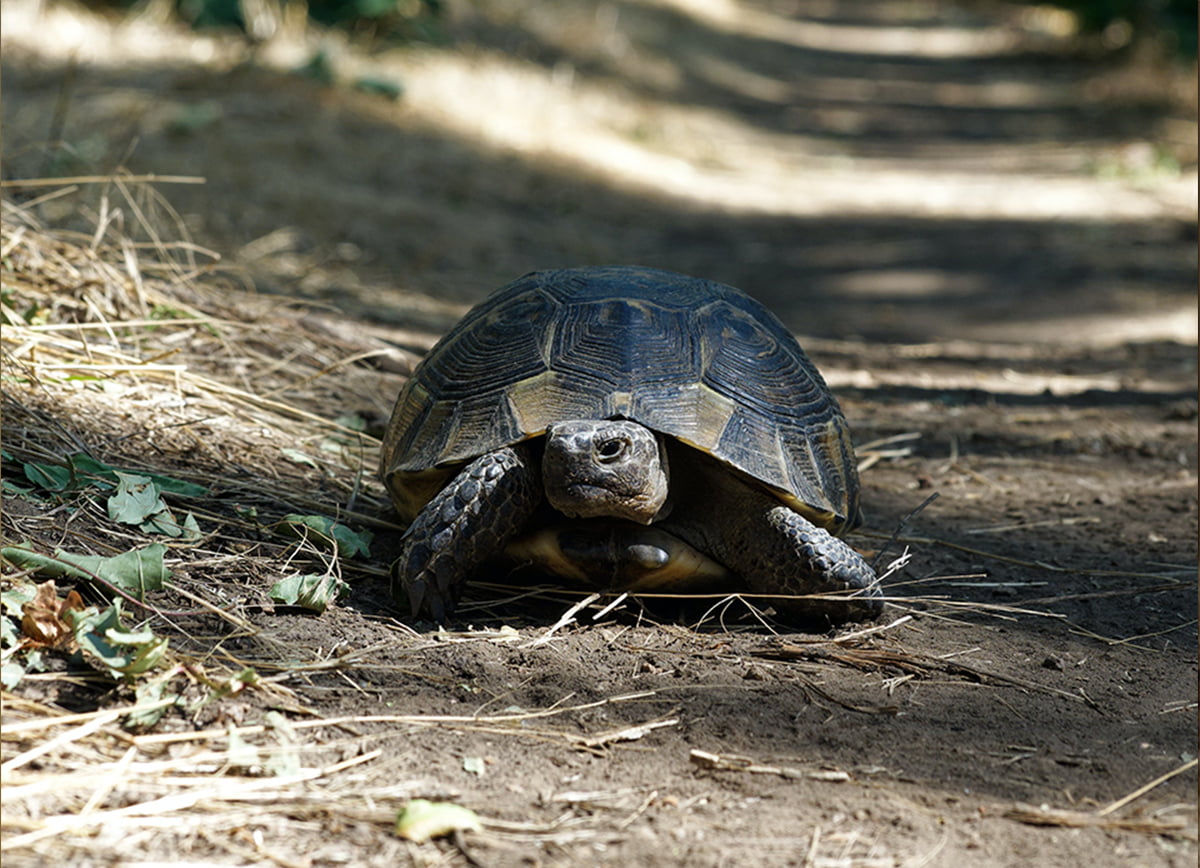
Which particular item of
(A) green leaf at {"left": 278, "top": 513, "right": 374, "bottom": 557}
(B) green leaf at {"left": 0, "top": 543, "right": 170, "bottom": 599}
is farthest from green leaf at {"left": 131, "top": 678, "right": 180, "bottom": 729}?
(A) green leaf at {"left": 278, "top": 513, "right": 374, "bottom": 557}

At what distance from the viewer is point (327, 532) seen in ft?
10.1

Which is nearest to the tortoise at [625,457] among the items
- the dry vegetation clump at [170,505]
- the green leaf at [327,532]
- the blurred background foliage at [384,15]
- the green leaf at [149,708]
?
the green leaf at [327,532]

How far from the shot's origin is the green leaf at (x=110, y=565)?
2463 millimetres

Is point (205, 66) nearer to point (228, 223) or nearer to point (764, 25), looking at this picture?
point (228, 223)

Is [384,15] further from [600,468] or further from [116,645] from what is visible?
[116,645]

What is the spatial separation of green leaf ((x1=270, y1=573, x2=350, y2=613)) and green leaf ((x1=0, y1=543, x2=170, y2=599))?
24cm

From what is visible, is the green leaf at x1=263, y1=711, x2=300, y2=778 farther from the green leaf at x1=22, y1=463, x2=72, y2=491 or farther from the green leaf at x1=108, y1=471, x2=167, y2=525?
the green leaf at x1=22, y1=463, x2=72, y2=491

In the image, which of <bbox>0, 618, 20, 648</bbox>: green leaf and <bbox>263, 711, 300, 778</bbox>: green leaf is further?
<bbox>0, 618, 20, 648</bbox>: green leaf

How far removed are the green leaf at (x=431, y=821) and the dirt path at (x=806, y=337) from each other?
33mm

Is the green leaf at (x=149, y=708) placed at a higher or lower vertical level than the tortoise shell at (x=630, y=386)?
lower

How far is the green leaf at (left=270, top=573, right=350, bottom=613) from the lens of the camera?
8.95 feet

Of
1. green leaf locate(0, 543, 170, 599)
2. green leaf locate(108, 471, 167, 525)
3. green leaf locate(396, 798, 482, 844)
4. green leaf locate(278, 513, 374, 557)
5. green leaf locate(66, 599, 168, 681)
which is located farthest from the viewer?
green leaf locate(278, 513, 374, 557)

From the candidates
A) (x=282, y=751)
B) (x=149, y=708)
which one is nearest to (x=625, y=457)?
(x=282, y=751)

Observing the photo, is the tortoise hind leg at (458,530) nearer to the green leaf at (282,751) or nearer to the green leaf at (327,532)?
the green leaf at (327,532)
